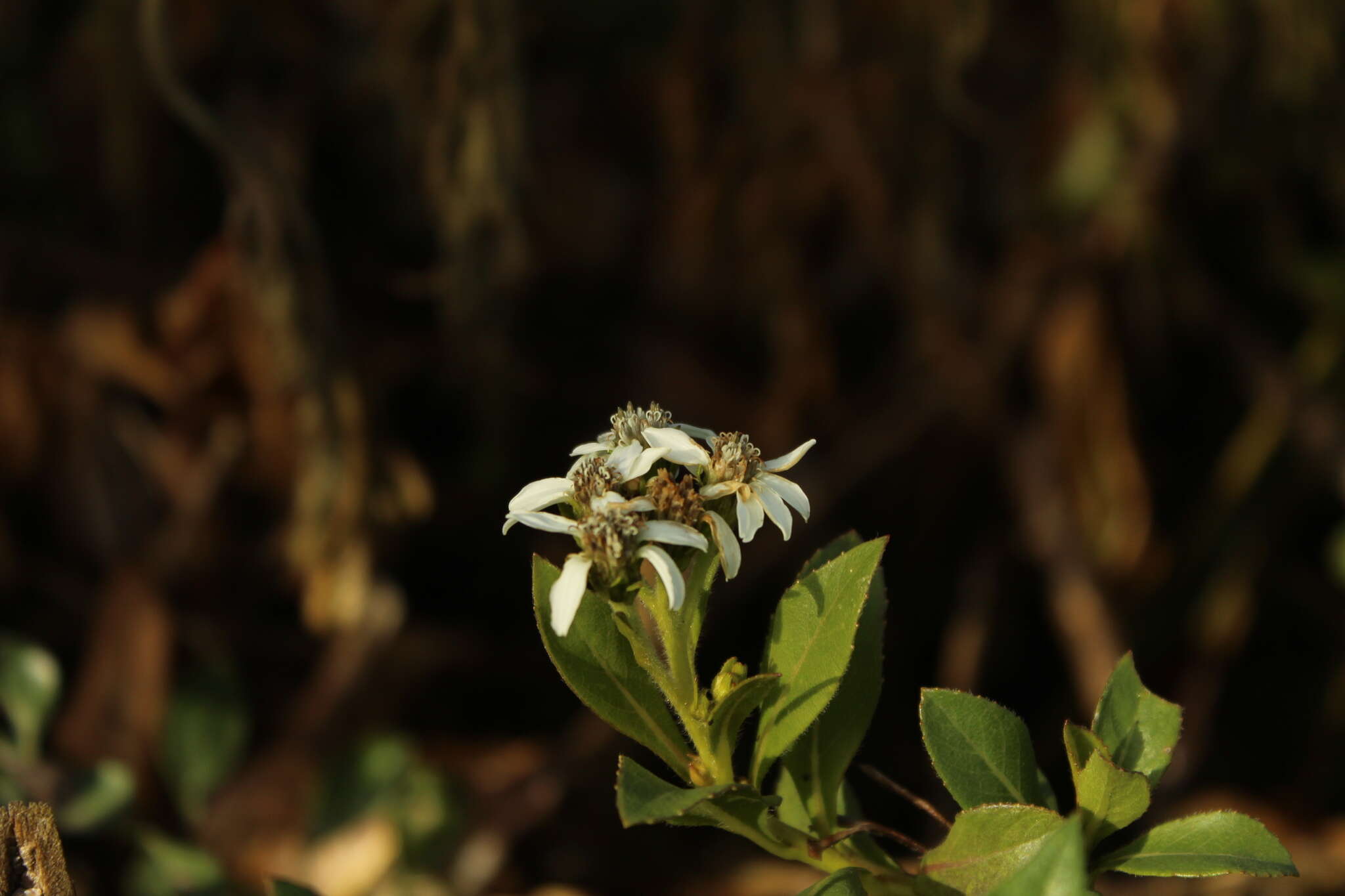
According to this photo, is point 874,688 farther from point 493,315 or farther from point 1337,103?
point 1337,103

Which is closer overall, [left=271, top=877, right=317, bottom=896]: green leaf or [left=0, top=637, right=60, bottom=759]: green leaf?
[left=271, top=877, right=317, bottom=896]: green leaf

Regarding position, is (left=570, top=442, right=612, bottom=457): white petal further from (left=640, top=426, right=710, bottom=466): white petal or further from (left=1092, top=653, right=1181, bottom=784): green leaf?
(left=1092, top=653, right=1181, bottom=784): green leaf

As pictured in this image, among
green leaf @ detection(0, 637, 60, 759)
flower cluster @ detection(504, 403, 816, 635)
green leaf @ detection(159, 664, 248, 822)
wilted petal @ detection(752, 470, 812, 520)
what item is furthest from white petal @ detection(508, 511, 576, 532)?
Result: green leaf @ detection(159, 664, 248, 822)

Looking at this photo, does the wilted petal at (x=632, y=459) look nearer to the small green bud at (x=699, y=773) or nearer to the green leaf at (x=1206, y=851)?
the small green bud at (x=699, y=773)

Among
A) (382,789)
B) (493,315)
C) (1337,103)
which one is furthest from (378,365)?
(1337,103)

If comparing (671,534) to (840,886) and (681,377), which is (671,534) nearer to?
(840,886)

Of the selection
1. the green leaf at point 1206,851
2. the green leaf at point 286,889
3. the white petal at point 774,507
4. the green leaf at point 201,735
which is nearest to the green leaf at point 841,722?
the white petal at point 774,507

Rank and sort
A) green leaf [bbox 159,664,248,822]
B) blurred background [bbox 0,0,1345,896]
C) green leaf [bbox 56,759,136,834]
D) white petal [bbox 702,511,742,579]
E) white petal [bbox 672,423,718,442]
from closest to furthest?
white petal [bbox 702,511,742,579] → white petal [bbox 672,423,718,442] → green leaf [bbox 56,759,136,834] → green leaf [bbox 159,664,248,822] → blurred background [bbox 0,0,1345,896]
